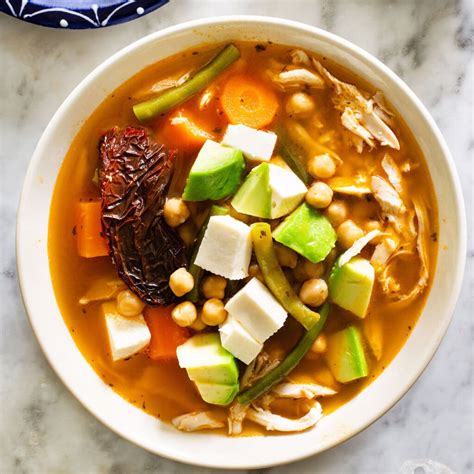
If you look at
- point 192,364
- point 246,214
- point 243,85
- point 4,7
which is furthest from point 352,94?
point 4,7

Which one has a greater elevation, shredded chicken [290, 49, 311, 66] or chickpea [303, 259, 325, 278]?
shredded chicken [290, 49, 311, 66]

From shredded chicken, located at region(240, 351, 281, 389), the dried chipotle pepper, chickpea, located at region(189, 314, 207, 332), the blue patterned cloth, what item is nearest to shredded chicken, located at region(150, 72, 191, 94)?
the dried chipotle pepper

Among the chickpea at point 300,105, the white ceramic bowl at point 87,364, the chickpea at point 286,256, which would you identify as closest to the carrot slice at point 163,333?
the white ceramic bowl at point 87,364

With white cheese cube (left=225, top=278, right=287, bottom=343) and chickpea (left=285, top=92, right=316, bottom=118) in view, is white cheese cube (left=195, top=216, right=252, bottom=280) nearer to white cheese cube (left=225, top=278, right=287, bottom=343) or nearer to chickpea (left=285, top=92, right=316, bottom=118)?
white cheese cube (left=225, top=278, right=287, bottom=343)

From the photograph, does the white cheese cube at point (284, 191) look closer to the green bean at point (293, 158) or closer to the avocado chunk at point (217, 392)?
the green bean at point (293, 158)

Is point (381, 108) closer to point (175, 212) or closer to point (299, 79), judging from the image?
point (299, 79)

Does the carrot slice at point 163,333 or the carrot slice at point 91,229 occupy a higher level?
the carrot slice at point 91,229

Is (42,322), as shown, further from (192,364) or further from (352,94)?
(352,94)

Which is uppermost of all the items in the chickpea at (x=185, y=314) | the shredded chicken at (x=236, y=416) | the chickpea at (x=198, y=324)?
the chickpea at (x=185, y=314)

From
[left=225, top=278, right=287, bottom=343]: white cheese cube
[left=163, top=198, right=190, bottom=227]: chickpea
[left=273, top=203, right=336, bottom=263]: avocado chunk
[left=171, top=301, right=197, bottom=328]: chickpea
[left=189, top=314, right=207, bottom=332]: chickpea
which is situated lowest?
[left=189, top=314, right=207, bottom=332]: chickpea
